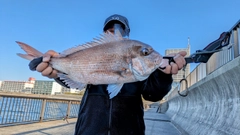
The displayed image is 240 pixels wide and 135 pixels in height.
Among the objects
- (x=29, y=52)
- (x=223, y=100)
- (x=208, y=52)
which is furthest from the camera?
(x=223, y=100)

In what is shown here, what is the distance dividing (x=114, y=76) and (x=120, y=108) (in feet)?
2.20

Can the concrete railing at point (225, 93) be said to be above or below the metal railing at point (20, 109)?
above

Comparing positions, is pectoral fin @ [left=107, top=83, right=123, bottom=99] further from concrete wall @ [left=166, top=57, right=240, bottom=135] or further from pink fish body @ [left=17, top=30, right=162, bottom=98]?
concrete wall @ [left=166, top=57, right=240, bottom=135]

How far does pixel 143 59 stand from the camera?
82.9 inches

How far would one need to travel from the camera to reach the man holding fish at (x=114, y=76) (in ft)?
6.86

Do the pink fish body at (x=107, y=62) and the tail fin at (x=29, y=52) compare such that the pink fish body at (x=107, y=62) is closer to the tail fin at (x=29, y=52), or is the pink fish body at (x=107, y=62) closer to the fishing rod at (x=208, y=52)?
the tail fin at (x=29, y=52)

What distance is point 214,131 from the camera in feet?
12.5

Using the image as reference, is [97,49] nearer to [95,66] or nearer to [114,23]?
[95,66]

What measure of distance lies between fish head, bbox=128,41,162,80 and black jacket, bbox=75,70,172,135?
1.13 feet

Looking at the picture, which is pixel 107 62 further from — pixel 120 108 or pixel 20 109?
pixel 20 109

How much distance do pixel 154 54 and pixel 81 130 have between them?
138 centimetres

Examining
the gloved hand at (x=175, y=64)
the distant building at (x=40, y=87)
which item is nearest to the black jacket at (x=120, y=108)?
the gloved hand at (x=175, y=64)

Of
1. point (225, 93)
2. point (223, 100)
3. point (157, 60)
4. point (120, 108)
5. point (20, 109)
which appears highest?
point (157, 60)

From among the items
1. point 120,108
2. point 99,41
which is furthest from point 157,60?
point 120,108
